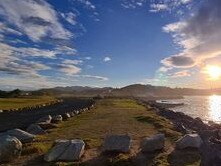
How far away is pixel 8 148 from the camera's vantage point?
2002 centimetres

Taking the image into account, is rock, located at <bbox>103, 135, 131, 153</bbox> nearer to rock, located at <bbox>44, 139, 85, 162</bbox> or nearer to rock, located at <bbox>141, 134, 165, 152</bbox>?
rock, located at <bbox>141, 134, 165, 152</bbox>

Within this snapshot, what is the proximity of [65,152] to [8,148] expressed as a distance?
3081mm

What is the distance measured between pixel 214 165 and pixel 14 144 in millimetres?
10570

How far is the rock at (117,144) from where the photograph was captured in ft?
71.2

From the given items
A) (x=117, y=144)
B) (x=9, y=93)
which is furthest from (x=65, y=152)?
(x=9, y=93)

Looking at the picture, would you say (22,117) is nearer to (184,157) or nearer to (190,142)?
(190,142)

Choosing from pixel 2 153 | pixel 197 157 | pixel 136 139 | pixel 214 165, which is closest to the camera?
pixel 214 165

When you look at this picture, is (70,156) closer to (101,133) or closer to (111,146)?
(111,146)

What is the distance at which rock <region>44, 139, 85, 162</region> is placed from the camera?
1978cm

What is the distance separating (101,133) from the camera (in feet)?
107

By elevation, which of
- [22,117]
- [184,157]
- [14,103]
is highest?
[14,103]

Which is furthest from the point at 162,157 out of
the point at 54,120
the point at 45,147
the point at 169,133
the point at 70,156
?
the point at 54,120

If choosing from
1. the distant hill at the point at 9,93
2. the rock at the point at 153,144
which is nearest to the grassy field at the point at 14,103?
the distant hill at the point at 9,93

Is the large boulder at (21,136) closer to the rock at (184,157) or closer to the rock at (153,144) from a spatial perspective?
the rock at (153,144)
